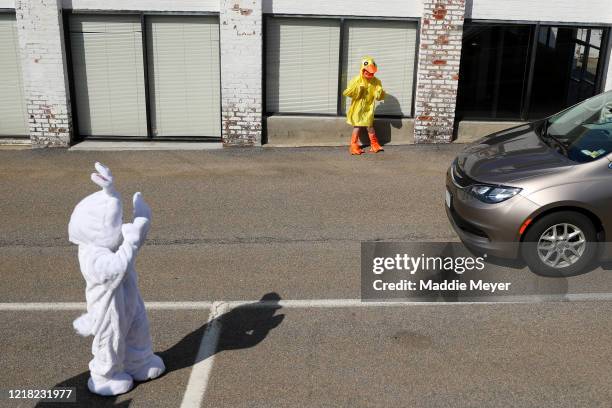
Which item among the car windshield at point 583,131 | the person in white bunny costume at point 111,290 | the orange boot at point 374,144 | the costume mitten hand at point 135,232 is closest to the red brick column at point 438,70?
the orange boot at point 374,144

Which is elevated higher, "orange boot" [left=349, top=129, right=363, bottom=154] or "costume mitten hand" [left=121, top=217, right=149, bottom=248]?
"costume mitten hand" [left=121, top=217, right=149, bottom=248]

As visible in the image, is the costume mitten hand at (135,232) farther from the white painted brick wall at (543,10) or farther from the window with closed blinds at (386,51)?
the white painted brick wall at (543,10)

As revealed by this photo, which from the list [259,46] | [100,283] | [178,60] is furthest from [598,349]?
[178,60]

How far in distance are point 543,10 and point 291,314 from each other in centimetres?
870

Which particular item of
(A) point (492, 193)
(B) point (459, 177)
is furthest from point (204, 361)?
(B) point (459, 177)

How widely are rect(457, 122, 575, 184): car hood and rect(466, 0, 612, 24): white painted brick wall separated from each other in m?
4.68

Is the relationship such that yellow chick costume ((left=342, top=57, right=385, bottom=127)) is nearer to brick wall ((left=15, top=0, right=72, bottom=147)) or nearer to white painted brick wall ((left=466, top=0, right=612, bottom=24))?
white painted brick wall ((left=466, top=0, right=612, bottom=24))

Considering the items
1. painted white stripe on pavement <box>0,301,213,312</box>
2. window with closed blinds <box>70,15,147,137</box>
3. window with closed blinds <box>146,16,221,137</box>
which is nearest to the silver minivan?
painted white stripe on pavement <box>0,301,213,312</box>

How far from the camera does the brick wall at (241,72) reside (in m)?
11.4

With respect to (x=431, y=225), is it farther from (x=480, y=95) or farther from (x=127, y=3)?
(x=127, y=3)

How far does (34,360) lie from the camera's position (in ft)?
17.2

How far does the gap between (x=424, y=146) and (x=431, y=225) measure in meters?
4.26

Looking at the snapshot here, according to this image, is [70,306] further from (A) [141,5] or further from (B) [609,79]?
(B) [609,79]

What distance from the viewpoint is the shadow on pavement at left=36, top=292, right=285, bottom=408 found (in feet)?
15.6
